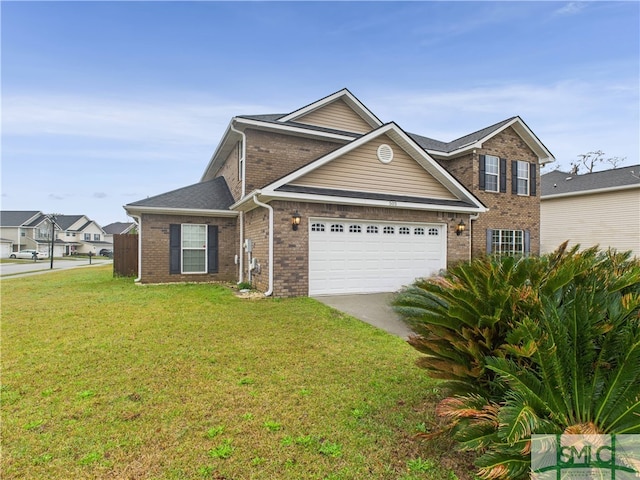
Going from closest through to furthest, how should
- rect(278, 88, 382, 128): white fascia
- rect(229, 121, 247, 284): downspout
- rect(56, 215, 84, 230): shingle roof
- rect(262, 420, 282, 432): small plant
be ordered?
rect(262, 420, 282, 432): small plant < rect(229, 121, 247, 284): downspout < rect(278, 88, 382, 128): white fascia < rect(56, 215, 84, 230): shingle roof

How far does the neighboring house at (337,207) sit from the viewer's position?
966 cm

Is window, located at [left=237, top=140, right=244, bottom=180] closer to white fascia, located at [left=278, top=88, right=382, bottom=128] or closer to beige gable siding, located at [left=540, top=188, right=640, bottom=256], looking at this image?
white fascia, located at [left=278, top=88, right=382, bottom=128]

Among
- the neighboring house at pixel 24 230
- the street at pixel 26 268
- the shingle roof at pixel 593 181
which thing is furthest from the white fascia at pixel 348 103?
the neighboring house at pixel 24 230

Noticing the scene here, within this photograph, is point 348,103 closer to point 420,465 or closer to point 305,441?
point 305,441

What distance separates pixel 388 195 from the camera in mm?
10625

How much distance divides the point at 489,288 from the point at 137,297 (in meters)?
9.45

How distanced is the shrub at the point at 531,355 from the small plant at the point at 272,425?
143cm

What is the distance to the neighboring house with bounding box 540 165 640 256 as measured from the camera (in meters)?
16.8

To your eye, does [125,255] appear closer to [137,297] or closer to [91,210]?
[137,297]

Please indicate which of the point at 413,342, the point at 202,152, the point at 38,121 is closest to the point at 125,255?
the point at 38,121

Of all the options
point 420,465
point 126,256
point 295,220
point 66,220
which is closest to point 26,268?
point 126,256

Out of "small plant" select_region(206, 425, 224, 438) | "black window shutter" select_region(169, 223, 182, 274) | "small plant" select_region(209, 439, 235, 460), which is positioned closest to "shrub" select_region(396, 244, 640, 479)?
"small plant" select_region(209, 439, 235, 460)

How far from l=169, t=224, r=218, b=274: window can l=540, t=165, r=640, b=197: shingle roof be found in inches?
749

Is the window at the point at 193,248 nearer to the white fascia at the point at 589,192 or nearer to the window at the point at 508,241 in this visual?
the window at the point at 508,241
